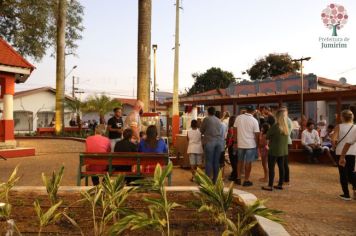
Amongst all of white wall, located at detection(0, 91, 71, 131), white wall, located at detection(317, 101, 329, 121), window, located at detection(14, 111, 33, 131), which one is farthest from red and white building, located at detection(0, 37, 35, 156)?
window, located at detection(14, 111, 33, 131)

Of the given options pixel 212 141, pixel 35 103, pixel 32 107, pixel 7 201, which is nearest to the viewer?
pixel 7 201

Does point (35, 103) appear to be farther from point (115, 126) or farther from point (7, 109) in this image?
point (115, 126)

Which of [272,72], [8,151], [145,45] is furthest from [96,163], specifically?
[272,72]

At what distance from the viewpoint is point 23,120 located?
41125mm

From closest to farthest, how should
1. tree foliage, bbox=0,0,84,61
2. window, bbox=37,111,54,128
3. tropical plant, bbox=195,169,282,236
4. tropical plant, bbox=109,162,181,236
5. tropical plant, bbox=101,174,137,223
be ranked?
tropical plant, bbox=109,162,181,236, tropical plant, bbox=195,169,282,236, tropical plant, bbox=101,174,137,223, tree foliage, bbox=0,0,84,61, window, bbox=37,111,54,128

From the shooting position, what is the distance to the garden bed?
15.8 ft

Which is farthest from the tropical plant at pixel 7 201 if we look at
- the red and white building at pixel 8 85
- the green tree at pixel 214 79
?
the green tree at pixel 214 79

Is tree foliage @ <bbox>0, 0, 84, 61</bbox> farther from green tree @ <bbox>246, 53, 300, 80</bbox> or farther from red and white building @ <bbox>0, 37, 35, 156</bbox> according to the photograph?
green tree @ <bbox>246, 53, 300, 80</bbox>

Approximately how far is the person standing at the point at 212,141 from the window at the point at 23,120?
35631 mm

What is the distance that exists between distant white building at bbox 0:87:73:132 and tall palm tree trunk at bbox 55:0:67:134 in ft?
45.0

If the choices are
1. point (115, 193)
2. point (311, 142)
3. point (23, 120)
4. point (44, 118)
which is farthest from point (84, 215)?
point (44, 118)

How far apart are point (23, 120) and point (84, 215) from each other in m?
38.7

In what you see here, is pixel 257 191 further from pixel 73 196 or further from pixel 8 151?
pixel 8 151

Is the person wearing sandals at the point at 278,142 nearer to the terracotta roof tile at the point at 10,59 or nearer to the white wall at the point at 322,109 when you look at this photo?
the terracotta roof tile at the point at 10,59
